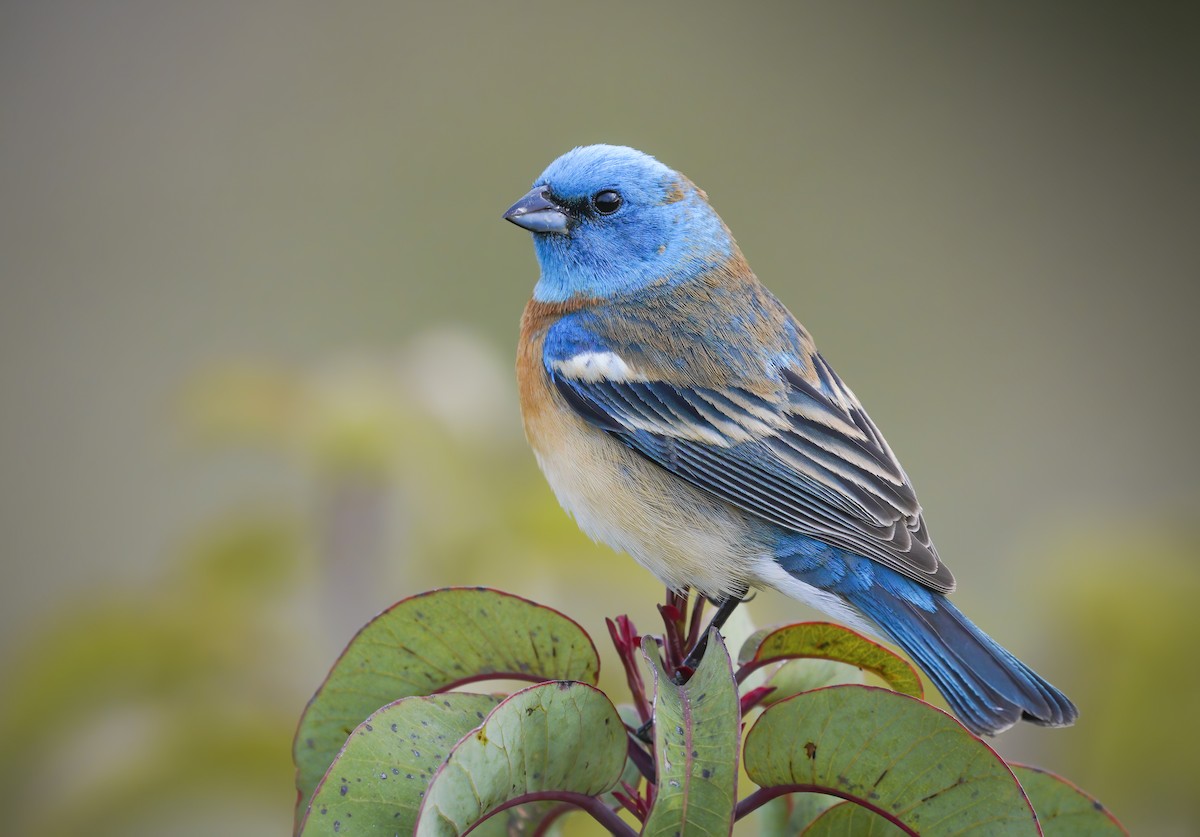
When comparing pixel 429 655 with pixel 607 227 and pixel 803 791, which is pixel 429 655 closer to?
pixel 803 791

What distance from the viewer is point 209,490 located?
17.6ft

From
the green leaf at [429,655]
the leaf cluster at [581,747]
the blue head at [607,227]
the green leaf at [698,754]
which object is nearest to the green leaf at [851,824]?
the leaf cluster at [581,747]

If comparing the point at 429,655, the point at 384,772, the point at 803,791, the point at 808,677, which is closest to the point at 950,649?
the point at 808,677

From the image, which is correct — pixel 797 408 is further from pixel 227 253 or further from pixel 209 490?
pixel 227 253

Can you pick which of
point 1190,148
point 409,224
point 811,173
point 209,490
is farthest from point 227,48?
point 1190,148

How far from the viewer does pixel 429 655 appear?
1552 mm

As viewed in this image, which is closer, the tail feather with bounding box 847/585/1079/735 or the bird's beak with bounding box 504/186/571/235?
the tail feather with bounding box 847/585/1079/735

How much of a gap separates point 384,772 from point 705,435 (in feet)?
3.69

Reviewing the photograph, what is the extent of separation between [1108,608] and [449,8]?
5.61 meters

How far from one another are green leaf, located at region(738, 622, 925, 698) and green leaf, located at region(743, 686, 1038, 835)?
0.21 metres

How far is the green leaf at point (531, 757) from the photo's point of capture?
1.28 m

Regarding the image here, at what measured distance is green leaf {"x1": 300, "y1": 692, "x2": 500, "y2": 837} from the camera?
134cm

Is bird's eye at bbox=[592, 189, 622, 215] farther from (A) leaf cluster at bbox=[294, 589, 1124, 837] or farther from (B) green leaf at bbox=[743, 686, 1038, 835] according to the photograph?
(B) green leaf at bbox=[743, 686, 1038, 835]

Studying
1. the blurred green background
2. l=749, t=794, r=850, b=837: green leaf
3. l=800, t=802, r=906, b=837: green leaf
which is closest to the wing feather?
l=749, t=794, r=850, b=837: green leaf
